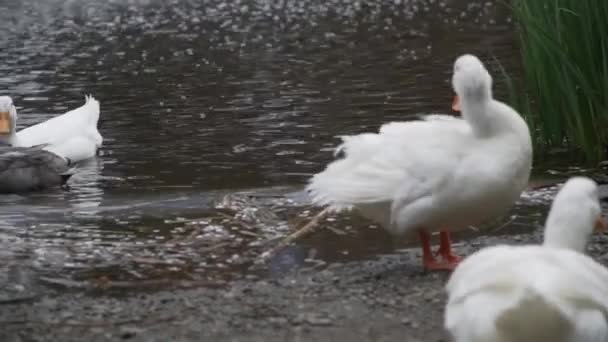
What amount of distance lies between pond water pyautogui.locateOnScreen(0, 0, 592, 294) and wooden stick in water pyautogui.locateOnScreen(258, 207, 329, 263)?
9 centimetres

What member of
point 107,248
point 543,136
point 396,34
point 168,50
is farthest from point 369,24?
point 107,248

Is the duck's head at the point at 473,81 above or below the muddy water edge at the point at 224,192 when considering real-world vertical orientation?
above

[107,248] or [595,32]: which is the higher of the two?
[595,32]

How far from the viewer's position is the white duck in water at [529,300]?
425 cm

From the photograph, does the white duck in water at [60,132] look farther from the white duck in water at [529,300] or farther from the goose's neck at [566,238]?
the white duck in water at [529,300]

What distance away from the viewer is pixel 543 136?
30.8ft

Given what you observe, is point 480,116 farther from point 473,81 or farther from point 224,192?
point 224,192

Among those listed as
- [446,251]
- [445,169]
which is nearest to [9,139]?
[446,251]

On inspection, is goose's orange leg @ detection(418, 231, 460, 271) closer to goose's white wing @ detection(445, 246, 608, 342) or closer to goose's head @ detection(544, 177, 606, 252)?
goose's head @ detection(544, 177, 606, 252)

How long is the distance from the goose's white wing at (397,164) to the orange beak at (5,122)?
6.53 m

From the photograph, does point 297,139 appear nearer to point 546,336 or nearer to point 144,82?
point 144,82

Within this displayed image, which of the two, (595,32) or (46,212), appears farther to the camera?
(46,212)

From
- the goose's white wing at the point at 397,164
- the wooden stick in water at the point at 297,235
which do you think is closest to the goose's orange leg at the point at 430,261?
the goose's white wing at the point at 397,164

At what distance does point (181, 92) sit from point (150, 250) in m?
8.50
